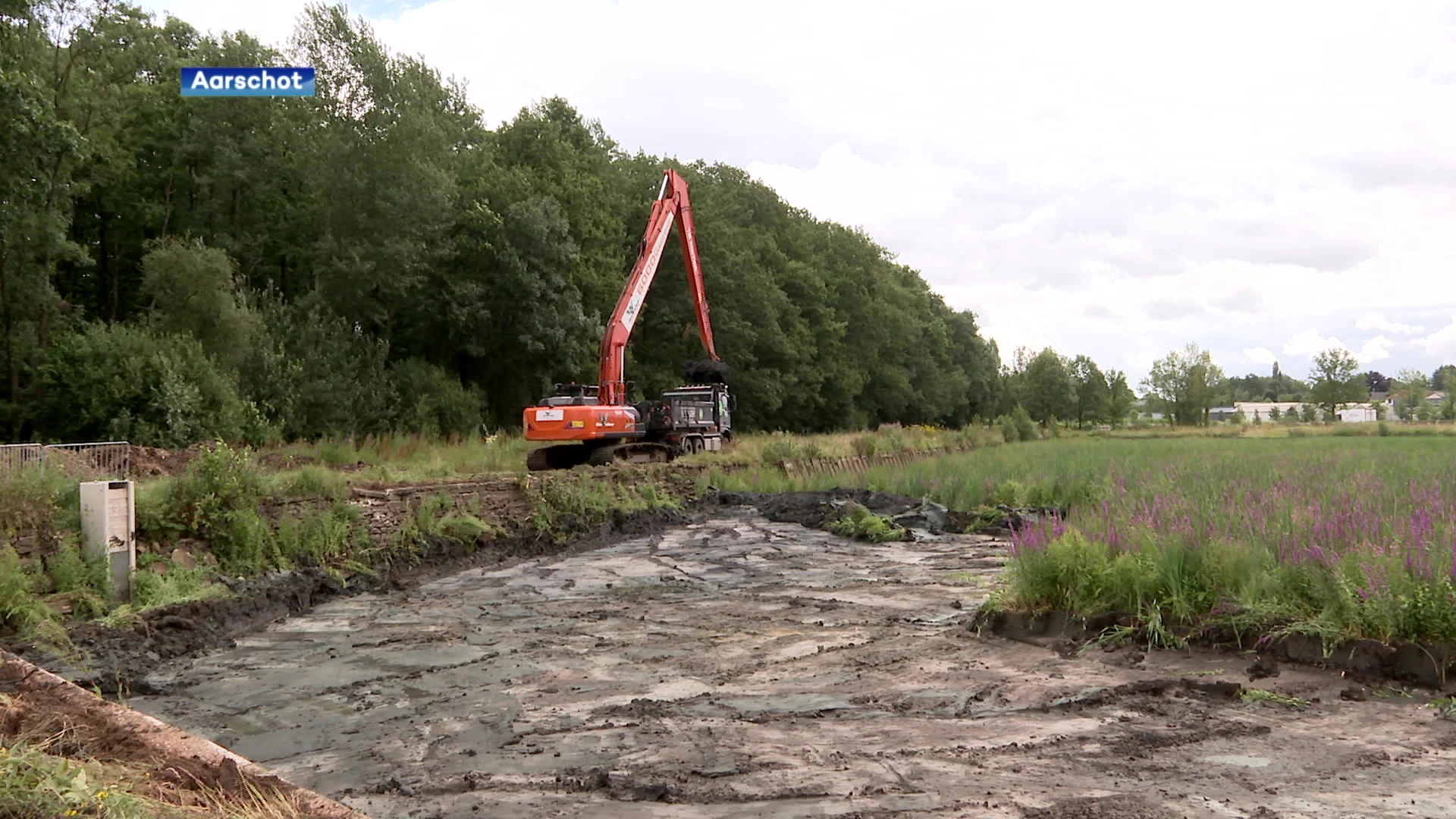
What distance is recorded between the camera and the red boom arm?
23.0 meters

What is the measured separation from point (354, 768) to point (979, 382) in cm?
8631

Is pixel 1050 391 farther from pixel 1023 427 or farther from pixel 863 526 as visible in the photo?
Result: pixel 863 526

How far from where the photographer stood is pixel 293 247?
3341cm

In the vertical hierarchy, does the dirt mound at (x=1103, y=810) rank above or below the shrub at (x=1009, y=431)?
below

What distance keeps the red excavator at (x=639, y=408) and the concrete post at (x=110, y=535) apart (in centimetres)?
1029

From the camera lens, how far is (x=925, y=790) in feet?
16.9

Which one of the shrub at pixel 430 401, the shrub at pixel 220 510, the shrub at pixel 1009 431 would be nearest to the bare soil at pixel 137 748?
the shrub at pixel 220 510

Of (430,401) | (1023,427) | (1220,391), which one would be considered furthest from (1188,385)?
(430,401)

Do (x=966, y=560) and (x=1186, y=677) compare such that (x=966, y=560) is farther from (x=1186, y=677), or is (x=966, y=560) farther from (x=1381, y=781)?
(x=1381, y=781)

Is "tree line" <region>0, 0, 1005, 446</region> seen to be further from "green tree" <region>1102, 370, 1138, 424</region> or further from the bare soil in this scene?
"green tree" <region>1102, 370, 1138, 424</region>

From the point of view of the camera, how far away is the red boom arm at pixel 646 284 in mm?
23031

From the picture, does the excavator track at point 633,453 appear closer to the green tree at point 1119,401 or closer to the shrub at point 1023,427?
the shrub at point 1023,427

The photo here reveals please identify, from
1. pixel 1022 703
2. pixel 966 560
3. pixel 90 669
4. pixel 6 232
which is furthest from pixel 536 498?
pixel 6 232

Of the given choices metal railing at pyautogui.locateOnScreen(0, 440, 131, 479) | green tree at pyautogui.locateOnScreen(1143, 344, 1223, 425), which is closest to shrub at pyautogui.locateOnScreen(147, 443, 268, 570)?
metal railing at pyautogui.locateOnScreen(0, 440, 131, 479)
